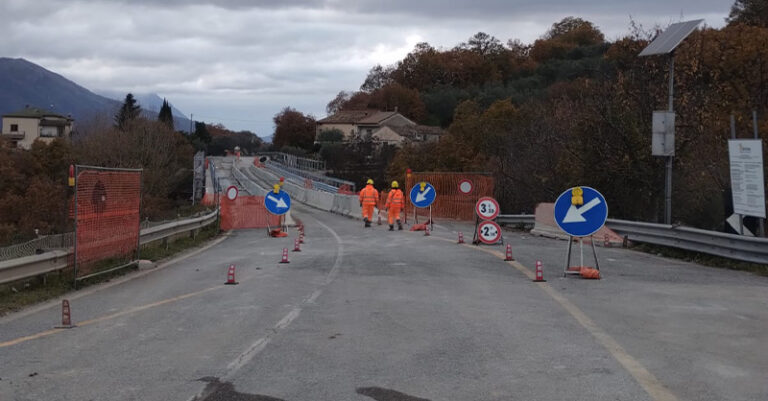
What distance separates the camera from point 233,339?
8.27 meters

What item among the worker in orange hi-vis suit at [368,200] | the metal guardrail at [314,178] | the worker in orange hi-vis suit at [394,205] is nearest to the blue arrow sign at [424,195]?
the worker in orange hi-vis suit at [394,205]

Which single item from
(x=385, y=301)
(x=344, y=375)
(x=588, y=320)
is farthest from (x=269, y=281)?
(x=344, y=375)

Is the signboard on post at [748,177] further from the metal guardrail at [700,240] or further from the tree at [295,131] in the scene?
the tree at [295,131]

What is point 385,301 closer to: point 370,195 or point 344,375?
point 344,375

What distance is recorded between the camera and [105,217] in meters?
13.9

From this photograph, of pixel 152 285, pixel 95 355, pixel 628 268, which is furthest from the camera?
pixel 628 268

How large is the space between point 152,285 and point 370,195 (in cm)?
1682

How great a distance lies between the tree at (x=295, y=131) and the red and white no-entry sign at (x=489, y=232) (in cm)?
11117

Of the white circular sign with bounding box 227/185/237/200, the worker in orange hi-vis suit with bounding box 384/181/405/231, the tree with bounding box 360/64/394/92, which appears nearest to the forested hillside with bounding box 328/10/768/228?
the worker in orange hi-vis suit with bounding box 384/181/405/231

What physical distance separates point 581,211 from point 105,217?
27.2 ft

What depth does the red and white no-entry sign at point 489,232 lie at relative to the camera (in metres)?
20.1

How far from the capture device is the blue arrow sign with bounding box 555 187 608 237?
523 inches

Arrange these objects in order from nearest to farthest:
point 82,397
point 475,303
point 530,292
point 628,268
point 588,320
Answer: point 82,397, point 588,320, point 475,303, point 530,292, point 628,268

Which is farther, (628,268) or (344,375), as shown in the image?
(628,268)
